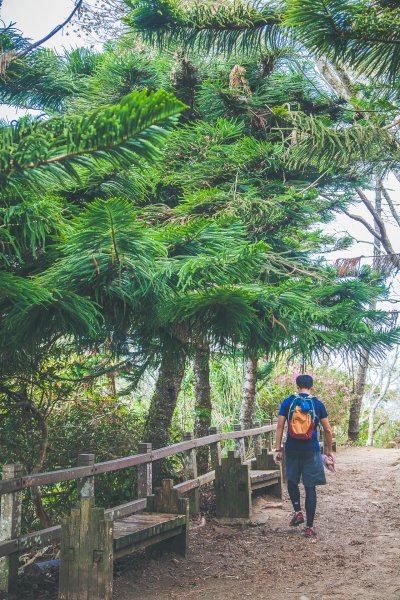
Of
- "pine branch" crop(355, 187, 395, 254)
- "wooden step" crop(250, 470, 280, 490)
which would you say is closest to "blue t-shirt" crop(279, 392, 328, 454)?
"wooden step" crop(250, 470, 280, 490)

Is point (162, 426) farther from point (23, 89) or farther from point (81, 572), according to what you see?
point (23, 89)

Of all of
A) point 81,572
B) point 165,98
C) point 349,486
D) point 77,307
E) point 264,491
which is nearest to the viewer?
point 165,98

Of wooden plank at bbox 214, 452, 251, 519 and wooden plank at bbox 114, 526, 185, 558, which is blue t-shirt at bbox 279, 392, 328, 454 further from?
wooden plank at bbox 114, 526, 185, 558

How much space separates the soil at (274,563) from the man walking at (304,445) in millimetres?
411

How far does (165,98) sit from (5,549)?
12.0ft

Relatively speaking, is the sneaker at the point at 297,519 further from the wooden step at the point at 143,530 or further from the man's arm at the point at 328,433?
the wooden step at the point at 143,530

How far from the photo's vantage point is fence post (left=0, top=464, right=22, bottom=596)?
4195 mm

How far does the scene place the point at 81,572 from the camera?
13.1 ft

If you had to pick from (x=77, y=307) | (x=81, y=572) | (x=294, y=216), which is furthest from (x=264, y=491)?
(x=77, y=307)

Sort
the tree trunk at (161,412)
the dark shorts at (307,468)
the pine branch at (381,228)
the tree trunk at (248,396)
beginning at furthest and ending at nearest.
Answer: the pine branch at (381,228), the tree trunk at (248,396), the tree trunk at (161,412), the dark shorts at (307,468)

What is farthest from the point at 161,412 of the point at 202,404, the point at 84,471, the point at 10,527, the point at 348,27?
the point at 348,27

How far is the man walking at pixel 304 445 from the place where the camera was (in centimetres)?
651

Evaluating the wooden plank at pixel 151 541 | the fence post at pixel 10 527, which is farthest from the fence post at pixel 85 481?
the fence post at pixel 10 527

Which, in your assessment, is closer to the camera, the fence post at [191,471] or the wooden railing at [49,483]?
the wooden railing at [49,483]
